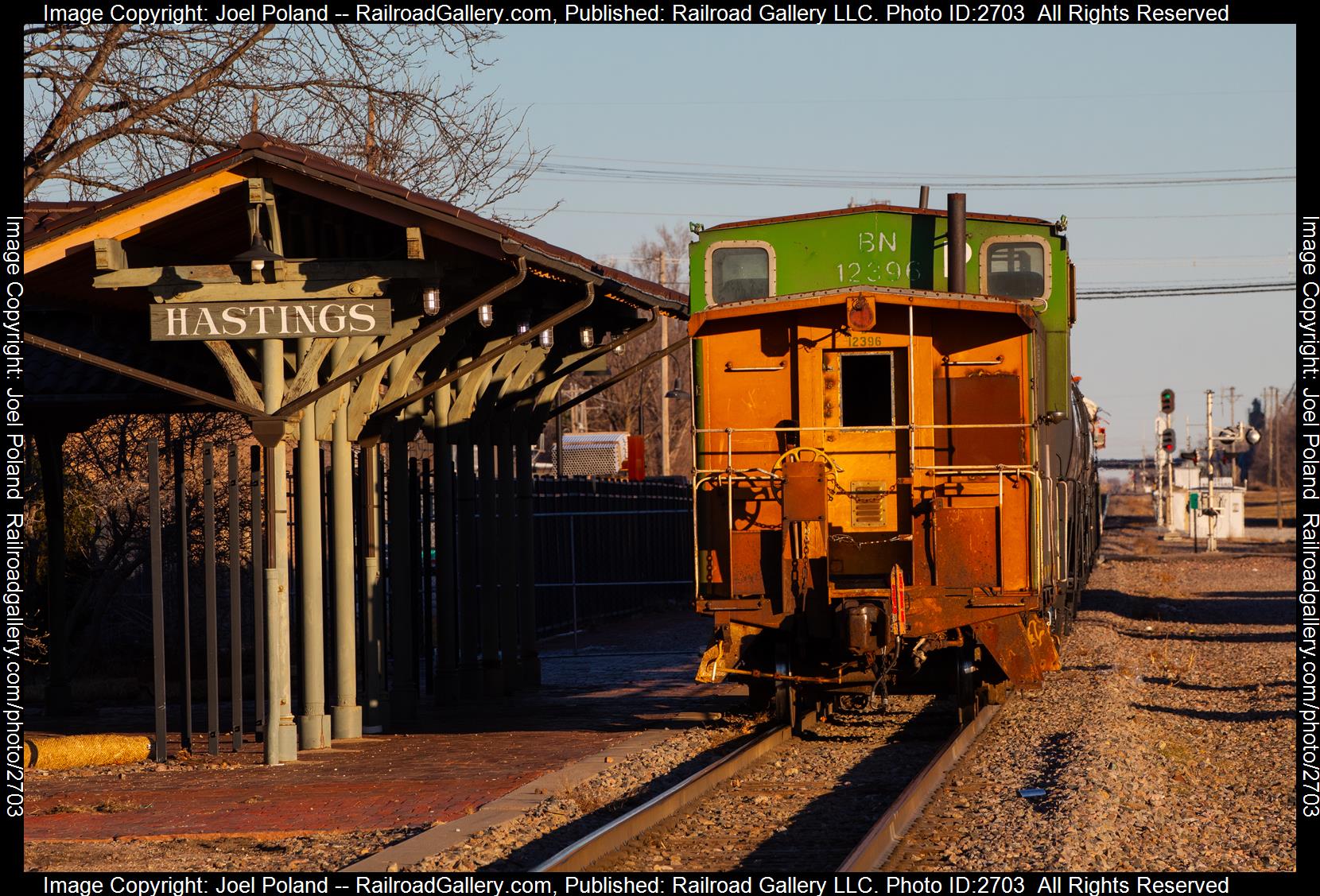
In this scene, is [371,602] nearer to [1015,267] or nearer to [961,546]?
[961,546]

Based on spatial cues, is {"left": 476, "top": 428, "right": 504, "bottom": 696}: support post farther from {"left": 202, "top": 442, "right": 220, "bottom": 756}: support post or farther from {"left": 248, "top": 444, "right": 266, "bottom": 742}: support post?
{"left": 202, "top": 442, "right": 220, "bottom": 756}: support post

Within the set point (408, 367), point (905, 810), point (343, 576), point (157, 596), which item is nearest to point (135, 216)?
point (408, 367)

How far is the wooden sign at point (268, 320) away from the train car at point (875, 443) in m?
2.66

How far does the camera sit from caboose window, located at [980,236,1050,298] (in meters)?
13.3

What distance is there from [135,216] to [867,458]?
19.8 feet

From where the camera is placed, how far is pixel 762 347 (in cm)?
1277

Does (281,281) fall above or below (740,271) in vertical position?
below

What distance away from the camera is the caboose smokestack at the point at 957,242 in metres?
13.0

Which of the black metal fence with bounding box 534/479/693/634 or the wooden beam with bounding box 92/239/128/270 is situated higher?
the wooden beam with bounding box 92/239/128/270

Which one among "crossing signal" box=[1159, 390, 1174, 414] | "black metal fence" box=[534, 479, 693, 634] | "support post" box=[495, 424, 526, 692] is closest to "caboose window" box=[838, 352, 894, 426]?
"support post" box=[495, 424, 526, 692]

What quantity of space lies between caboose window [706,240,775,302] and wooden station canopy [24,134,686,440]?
3.25 feet

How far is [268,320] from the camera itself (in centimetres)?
1209

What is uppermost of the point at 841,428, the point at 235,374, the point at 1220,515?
the point at 235,374

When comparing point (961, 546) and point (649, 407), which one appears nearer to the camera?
point (961, 546)
